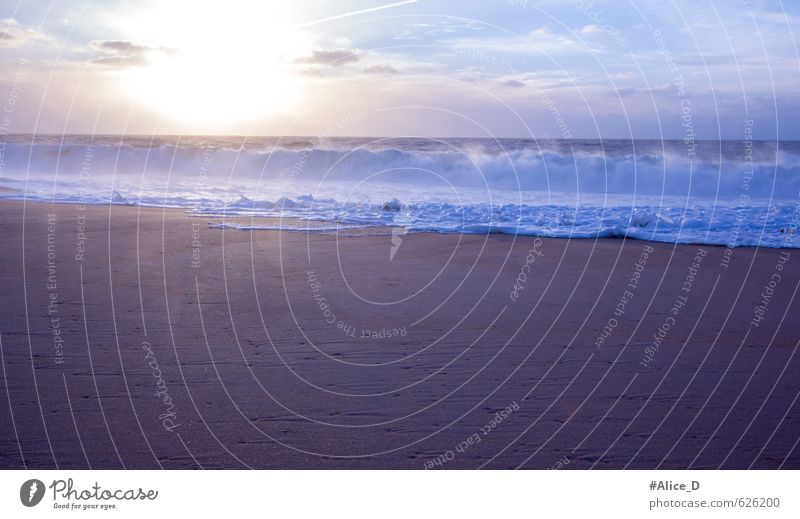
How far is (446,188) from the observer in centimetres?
2312

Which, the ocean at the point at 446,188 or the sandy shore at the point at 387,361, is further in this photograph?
Answer: the ocean at the point at 446,188

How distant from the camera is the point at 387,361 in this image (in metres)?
5.75

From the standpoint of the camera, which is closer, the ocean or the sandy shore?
the sandy shore

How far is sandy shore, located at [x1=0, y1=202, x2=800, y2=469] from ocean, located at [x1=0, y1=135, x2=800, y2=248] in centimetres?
402

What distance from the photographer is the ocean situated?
14.1 meters

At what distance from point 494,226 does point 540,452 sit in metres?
9.59

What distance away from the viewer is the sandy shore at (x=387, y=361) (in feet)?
14.0

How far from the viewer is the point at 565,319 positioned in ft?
23.2

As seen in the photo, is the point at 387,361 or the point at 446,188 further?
the point at 446,188

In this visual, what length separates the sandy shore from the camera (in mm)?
4254

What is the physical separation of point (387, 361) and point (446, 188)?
58.1 feet

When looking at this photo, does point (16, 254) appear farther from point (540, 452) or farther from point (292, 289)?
point (540, 452)

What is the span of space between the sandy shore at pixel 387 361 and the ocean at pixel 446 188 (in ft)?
13.2

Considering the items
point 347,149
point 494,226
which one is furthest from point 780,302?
point 347,149
